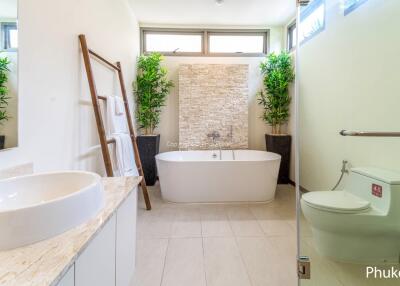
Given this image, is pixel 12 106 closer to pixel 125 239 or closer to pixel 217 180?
pixel 125 239

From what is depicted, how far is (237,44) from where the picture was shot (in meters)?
4.40

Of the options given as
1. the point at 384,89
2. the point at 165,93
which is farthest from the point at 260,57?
the point at 384,89

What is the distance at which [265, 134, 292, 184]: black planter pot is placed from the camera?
401 cm

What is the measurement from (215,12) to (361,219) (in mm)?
3392

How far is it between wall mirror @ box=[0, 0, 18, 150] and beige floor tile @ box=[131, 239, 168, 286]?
122cm

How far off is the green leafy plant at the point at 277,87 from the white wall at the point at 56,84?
2.64 metres

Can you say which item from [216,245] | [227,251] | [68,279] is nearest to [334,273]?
[227,251]

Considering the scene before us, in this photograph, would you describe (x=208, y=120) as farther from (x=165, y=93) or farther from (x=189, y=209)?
(x=189, y=209)

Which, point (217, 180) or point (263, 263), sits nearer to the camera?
point (263, 263)

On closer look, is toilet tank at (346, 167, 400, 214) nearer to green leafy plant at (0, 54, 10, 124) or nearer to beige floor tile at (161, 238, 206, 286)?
beige floor tile at (161, 238, 206, 286)

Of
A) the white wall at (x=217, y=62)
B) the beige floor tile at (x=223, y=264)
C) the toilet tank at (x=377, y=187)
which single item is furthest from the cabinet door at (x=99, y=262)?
the white wall at (x=217, y=62)

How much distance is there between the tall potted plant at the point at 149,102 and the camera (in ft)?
12.8

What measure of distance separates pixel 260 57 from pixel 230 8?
3.53 feet

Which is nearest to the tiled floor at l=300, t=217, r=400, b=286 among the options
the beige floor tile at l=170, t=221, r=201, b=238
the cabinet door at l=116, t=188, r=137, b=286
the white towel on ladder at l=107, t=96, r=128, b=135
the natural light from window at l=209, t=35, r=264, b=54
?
the beige floor tile at l=170, t=221, r=201, b=238
